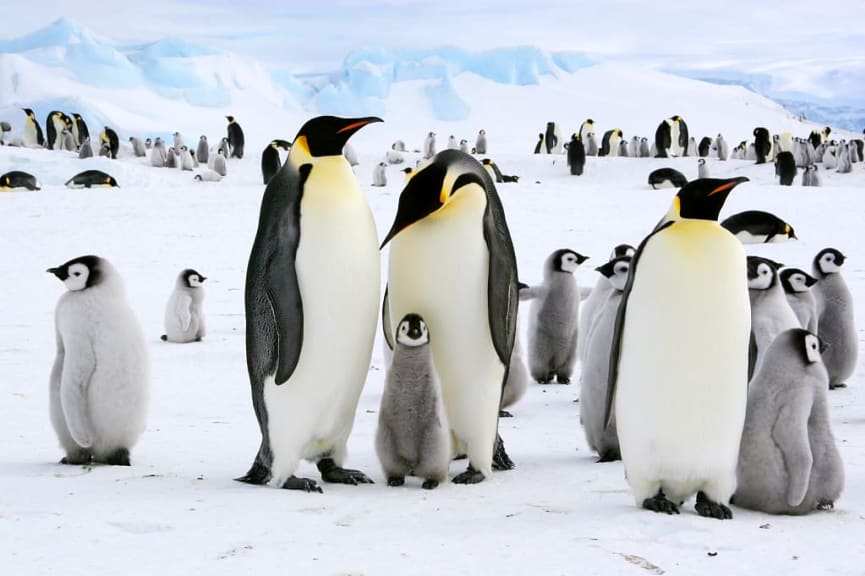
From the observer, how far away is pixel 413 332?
3803 millimetres

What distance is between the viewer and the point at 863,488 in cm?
383

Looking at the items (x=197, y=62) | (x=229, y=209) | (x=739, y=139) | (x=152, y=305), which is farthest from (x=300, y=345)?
(x=197, y=62)

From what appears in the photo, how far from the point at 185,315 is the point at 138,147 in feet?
77.9

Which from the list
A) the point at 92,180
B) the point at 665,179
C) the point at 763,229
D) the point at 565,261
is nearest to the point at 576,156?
the point at 665,179

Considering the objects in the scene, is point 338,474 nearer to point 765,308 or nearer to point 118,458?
point 118,458

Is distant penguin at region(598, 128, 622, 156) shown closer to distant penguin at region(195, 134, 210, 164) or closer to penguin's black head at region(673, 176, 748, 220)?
distant penguin at region(195, 134, 210, 164)

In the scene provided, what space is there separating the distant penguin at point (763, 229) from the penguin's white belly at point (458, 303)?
9.06 m

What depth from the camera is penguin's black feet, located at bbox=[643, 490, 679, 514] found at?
3.38 m

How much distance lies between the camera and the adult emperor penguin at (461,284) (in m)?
3.90

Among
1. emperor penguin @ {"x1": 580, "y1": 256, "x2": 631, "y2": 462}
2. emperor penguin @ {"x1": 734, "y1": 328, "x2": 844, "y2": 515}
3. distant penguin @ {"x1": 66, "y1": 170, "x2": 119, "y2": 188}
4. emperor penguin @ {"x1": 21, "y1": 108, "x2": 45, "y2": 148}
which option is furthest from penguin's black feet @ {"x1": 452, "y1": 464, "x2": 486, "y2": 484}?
emperor penguin @ {"x1": 21, "y1": 108, "x2": 45, "y2": 148}

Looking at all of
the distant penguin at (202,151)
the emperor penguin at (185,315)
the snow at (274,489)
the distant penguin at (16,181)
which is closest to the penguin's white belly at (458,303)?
the snow at (274,489)

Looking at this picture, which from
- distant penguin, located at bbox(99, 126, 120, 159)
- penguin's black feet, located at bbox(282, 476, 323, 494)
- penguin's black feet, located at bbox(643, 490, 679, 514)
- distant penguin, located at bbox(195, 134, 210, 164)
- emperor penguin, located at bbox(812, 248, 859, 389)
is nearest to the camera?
penguin's black feet, located at bbox(643, 490, 679, 514)

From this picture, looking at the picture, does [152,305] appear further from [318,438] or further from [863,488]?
[863,488]

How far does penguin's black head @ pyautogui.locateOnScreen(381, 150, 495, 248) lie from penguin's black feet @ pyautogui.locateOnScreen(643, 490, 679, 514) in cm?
133
